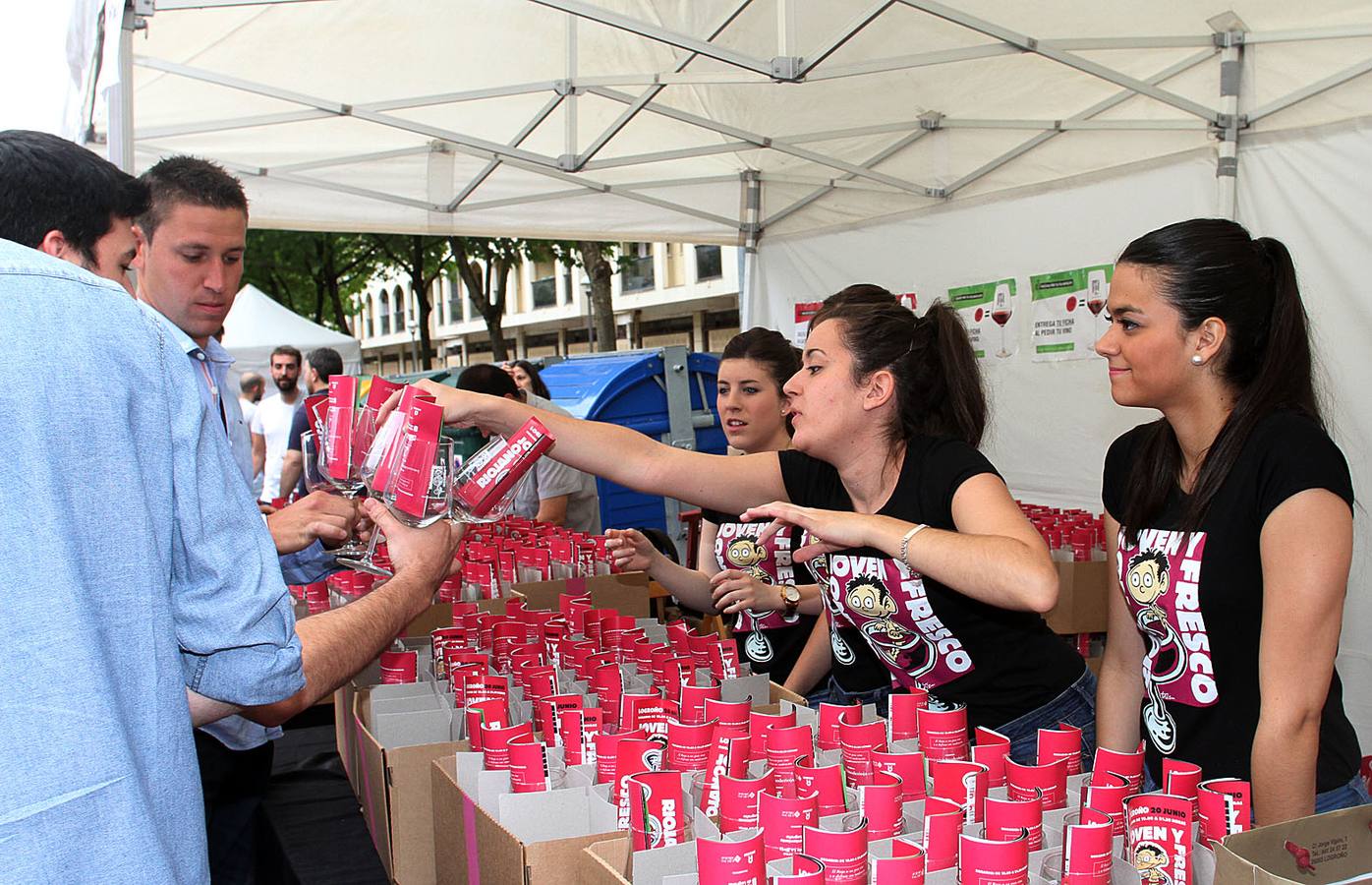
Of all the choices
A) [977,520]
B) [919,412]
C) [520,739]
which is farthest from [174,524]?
[919,412]

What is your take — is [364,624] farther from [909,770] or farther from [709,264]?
[709,264]

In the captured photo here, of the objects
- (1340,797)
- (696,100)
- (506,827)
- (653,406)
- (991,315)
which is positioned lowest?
(1340,797)

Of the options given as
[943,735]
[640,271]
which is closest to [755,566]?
[943,735]

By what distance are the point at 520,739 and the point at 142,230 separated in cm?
177

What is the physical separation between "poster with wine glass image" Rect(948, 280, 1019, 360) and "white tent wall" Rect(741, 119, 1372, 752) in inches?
2.1

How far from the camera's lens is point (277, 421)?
323 inches

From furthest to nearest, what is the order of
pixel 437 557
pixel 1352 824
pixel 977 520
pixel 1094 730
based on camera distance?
pixel 1094 730, pixel 977 520, pixel 437 557, pixel 1352 824

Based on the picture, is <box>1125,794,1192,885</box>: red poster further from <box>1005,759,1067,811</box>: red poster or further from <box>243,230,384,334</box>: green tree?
<box>243,230,384,334</box>: green tree

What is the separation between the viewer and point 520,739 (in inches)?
60.9

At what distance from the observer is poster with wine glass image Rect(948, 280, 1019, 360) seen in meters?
5.72

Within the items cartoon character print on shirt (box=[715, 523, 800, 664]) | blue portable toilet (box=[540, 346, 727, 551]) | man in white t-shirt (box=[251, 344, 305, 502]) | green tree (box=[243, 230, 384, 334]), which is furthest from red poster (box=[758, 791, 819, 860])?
green tree (box=[243, 230, 384, 334])

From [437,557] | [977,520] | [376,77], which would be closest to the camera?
[437,557]

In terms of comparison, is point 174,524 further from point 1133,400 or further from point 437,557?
point 1133,400

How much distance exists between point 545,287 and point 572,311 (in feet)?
7.31
